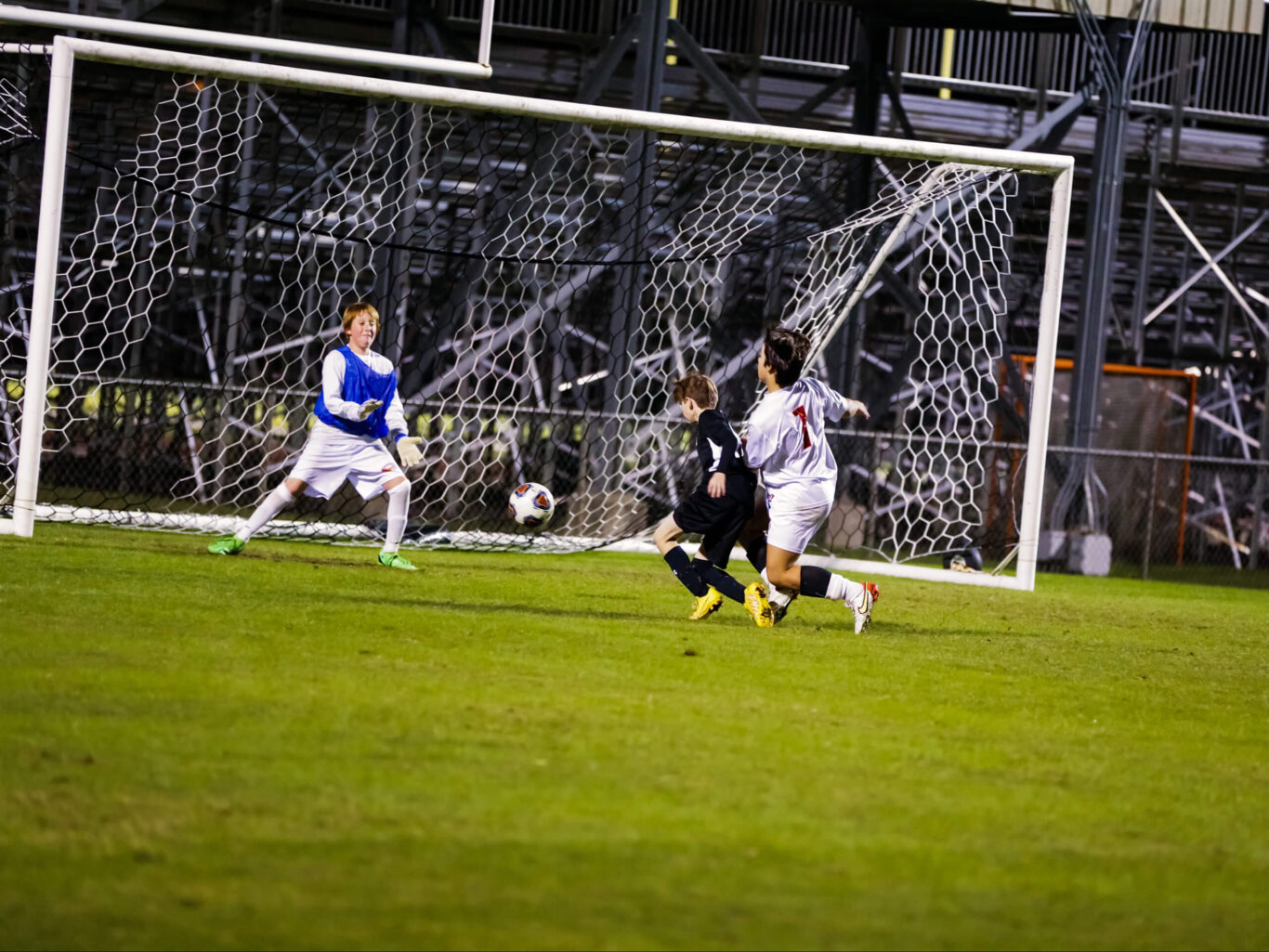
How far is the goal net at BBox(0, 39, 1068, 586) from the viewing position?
37.1ft

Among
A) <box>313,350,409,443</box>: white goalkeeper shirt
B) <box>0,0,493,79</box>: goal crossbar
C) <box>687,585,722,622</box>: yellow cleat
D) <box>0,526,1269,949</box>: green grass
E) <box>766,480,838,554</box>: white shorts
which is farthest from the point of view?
<box>313,350,409,443</box>: white goalkeeper shirt

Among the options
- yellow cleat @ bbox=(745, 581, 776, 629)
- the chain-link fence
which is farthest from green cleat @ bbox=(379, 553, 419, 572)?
the chain-link fence

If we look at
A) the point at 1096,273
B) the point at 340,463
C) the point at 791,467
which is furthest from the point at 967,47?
the point at 791,467

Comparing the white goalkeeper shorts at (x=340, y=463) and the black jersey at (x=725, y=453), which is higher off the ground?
the black jersey at (x=725, y=453)

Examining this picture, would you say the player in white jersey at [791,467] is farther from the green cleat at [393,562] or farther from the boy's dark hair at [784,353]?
the green cleat at [393,562]

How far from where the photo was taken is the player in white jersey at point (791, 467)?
732 cm

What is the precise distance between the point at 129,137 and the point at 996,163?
1104 centimetres

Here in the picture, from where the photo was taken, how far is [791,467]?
24.4 ft

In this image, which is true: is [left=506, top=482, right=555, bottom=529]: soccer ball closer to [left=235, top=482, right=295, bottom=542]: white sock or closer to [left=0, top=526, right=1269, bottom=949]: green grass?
[left=235, top=482, right=295, bottom=542]: white sock

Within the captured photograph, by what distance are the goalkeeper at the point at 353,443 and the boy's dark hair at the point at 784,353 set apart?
263cm

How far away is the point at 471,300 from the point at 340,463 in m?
5.15

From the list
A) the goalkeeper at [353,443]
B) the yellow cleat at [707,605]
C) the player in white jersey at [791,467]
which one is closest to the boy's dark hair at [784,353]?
the player in white jersey at [791,467]

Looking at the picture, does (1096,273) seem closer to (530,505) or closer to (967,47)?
(967,47)

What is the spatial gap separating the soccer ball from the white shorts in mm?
2042
